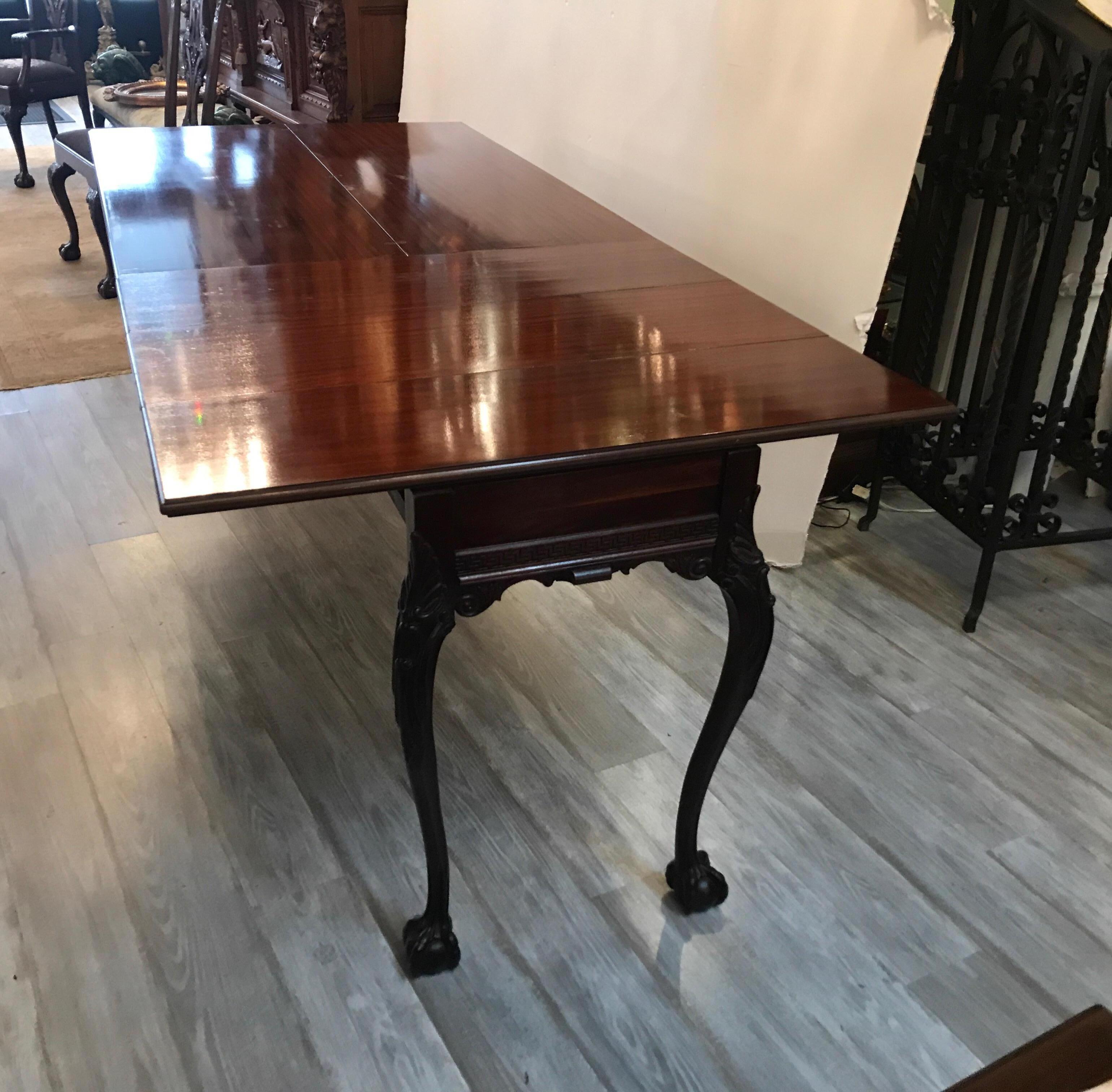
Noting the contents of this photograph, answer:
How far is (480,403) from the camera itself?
1.04 meters

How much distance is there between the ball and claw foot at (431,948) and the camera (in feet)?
4.26

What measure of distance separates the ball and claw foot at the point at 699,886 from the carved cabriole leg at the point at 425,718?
314 millimetres

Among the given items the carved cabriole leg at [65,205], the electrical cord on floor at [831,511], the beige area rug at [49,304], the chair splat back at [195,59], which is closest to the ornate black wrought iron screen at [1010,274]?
the electrical cord on floor at [831,511]

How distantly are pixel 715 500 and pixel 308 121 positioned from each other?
2648mm

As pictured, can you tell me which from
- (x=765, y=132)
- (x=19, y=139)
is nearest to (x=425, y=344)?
(x=765, y=132)

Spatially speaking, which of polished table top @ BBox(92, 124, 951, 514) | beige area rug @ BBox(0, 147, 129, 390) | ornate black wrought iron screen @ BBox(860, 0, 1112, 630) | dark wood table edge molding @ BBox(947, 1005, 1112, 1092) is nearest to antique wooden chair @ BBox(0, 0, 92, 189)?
beige area rug @ BBox(0, 147, 129, 390)

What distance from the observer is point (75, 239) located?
147 inches

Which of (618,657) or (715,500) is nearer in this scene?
(715,500)

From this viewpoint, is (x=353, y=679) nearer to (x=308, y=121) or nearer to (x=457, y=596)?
(x=457, y=596)

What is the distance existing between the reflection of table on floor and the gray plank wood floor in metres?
0.13

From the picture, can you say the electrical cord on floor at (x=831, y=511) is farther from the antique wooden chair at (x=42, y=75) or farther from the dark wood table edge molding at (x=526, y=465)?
the antique wooden chair at (x=42, y=75)

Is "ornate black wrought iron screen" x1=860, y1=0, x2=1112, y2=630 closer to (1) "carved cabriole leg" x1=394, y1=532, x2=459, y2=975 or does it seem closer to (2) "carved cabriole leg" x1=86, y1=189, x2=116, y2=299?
(1) "carved cabriole leg" x1=394, y1=532, x2=459, y2=975

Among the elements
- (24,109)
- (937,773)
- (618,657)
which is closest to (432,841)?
(618,657)

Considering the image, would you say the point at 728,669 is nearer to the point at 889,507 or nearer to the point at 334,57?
the point at 889,507
